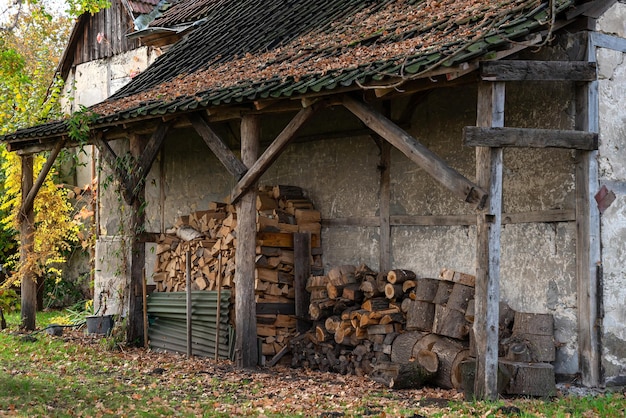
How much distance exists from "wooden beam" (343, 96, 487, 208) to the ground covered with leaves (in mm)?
1856

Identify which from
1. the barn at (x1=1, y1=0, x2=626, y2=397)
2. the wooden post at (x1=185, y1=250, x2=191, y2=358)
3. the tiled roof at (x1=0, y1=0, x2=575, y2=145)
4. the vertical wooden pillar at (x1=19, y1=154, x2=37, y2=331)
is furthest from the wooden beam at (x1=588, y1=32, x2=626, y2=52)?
the vertical wooden pillar at (x1=19, y1=154, x2=37, y2=331)

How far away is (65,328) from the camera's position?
15.0 metres

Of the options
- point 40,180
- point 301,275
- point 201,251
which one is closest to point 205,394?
point 301,275

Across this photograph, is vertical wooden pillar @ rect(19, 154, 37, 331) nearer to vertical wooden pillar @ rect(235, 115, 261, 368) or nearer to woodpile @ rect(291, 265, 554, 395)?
vertical wooden pillar @ rect(235, 115, 261, 368)

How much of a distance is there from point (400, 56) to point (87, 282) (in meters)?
14.4

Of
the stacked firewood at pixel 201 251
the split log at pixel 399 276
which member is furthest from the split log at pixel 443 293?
the stacked firewood at pixel 201 251

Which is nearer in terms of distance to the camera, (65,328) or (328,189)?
(328,189)

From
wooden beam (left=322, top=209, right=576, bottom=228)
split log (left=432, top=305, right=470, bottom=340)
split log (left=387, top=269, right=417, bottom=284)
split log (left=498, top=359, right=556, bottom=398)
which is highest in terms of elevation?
wooden beam (left=322, top=209, right=576, bottom=228)

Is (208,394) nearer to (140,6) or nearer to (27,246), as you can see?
(27,246)

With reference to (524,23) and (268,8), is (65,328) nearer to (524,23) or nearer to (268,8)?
(268,8)

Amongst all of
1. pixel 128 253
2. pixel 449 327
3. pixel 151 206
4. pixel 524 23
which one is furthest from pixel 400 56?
pixel 151 206

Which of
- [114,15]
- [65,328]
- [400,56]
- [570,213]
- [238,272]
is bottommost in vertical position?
[65,328]

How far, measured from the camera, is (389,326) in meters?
9.63

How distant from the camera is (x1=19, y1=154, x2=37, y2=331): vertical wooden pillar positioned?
47.1 feet
